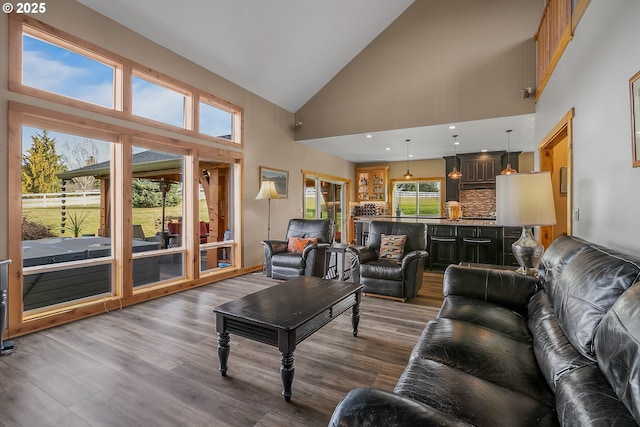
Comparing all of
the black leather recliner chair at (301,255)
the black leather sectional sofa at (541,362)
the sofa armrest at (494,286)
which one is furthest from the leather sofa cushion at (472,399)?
the black leather recliner chair at (301,255)

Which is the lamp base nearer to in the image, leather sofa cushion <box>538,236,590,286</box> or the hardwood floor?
leather sofa cushion <box>538,236,590,286</box>

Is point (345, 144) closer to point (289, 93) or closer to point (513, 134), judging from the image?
point (289, 93)

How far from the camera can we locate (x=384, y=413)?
0.85 metres

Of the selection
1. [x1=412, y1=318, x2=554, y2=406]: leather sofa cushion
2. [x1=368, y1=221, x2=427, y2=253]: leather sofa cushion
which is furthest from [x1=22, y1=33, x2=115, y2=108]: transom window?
[x1=412, y1=318, x2=554, y2=406]: leather sofa cushion

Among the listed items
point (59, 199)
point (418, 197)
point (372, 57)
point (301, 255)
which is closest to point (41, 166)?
point (59, 199)

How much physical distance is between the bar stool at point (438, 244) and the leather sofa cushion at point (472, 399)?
4649 millimetres

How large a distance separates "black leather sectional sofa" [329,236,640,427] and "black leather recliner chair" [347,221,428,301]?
1.81 meters

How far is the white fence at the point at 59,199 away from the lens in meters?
3.11

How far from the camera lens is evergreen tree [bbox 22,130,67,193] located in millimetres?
3092

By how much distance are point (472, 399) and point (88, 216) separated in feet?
13.9

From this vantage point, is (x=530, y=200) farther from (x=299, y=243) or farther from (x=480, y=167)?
(x=480, y=167)

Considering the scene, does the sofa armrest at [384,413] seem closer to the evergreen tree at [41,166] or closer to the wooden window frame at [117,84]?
the evergreen tree at [41,166]

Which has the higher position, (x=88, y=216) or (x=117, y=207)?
(x=117, y=207)

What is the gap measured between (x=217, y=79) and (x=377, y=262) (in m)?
3.93
